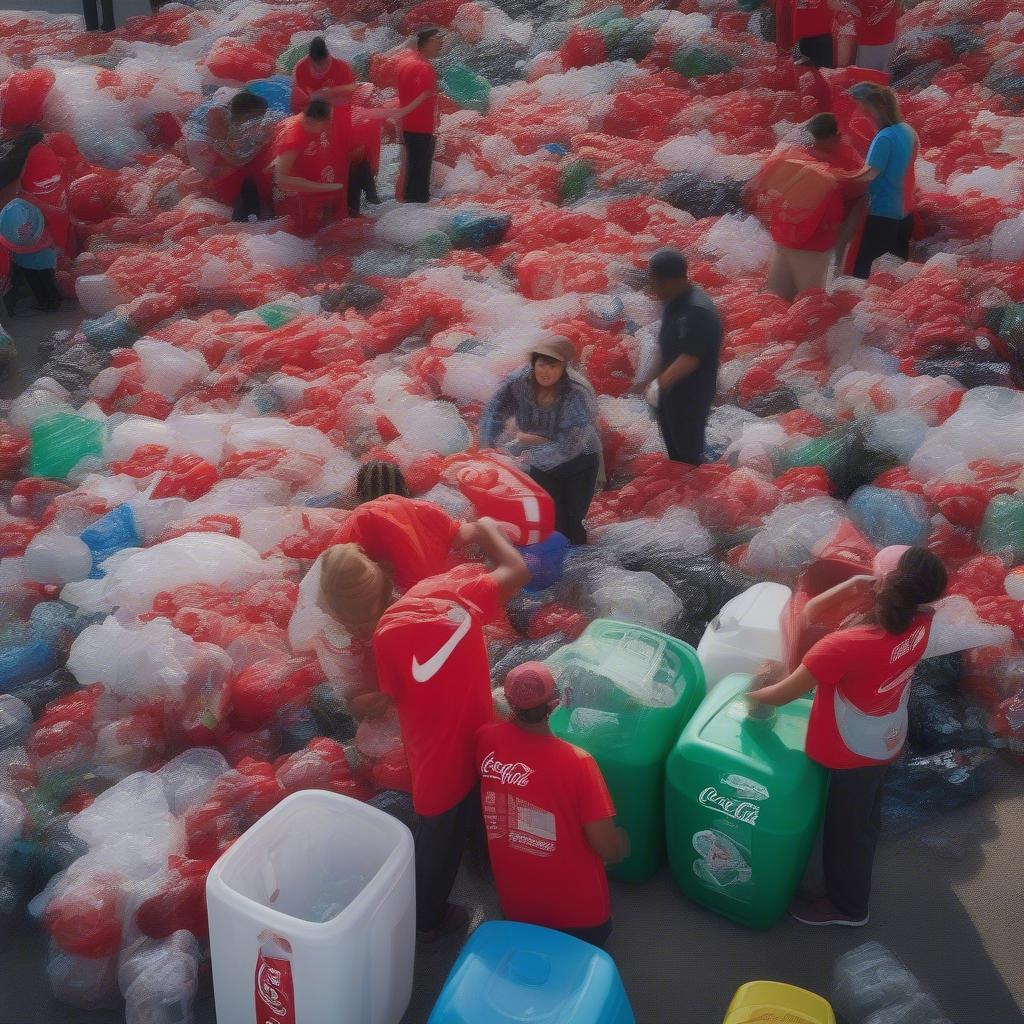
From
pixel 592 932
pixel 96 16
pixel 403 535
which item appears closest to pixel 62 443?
pixel 403 535

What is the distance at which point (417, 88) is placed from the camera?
288 inches

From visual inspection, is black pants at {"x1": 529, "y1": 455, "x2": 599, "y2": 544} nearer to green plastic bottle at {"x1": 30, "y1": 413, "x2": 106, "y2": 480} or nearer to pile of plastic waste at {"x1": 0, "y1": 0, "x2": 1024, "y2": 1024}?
pile of plastic waste at {"x1": 0, "y1": 0, "x2": 1024, "y2": 1024}

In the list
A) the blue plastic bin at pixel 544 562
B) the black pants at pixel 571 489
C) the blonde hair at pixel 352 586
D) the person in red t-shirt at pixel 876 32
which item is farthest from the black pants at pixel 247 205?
the blonde hair at pixel 352 586

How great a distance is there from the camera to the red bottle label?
9.27ft

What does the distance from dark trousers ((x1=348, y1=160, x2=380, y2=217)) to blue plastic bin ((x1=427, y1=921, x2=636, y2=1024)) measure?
566 cm

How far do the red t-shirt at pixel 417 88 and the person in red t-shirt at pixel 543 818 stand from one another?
5.22 meters

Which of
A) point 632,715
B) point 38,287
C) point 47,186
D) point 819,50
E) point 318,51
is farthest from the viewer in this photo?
point 819,50

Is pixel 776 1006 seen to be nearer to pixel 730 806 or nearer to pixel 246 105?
pixel 730 806

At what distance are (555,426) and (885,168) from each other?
2702mm

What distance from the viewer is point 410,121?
743cm

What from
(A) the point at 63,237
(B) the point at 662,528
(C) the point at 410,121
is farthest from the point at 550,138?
(B) the point at 662,528

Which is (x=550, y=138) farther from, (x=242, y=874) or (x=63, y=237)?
(x=242, y=874)

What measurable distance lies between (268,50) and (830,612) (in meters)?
8.01

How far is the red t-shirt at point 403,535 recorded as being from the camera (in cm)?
356
